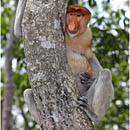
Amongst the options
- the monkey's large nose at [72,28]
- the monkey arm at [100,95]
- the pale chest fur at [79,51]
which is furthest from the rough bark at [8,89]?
the monkey arm at [100,95]

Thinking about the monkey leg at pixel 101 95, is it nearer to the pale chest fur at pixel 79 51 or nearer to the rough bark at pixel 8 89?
the pale chest fur at pixel 79 51

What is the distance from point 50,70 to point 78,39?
118 cm

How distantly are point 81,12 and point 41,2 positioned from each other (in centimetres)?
93

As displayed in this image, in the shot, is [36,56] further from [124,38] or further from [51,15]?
[124,38]

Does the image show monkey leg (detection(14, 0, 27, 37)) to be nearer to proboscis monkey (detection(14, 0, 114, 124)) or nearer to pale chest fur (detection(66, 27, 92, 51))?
proboscis monkey (detection(14, 0, 114, 124))

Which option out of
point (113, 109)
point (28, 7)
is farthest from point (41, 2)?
point (113, 109)

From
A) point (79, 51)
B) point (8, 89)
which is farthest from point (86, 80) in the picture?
point (8, 89)

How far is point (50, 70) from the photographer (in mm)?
2424

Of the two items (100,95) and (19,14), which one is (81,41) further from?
(19,14)

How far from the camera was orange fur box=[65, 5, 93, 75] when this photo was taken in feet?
10.7

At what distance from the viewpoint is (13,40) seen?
6.00m

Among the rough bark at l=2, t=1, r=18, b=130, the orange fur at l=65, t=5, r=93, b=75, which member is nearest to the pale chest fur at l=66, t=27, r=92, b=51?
the orange fur at l=65, t=5, r=93, b=75

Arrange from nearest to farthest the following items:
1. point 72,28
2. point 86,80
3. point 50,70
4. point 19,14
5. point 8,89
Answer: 1. point 50,70
2. point 19,14
3. point 72,28
4. point 86,80
5. point 8,89

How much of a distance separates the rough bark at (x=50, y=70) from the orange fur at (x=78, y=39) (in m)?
0.69
